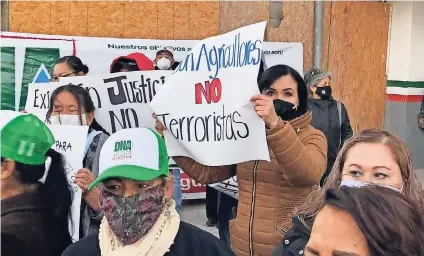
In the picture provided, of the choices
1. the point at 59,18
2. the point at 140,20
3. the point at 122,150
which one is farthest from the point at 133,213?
the point at 140,20

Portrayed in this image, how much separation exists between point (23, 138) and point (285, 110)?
143 centimetres

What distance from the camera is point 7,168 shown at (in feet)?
7.11

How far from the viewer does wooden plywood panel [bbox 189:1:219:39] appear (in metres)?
8.08

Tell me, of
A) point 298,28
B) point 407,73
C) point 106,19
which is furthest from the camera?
point 407,73

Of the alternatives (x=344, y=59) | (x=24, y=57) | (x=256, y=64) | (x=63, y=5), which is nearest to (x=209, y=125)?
(x=256, y=64)

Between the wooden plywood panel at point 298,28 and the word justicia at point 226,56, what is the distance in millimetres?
5899

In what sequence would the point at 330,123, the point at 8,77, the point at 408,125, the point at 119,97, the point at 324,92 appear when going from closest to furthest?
1. the point at 119,97
2. the point at 330,123
3. the point at 324,92
4. the point at 8,77
5. the point at 408,125

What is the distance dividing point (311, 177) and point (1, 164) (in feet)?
4.71

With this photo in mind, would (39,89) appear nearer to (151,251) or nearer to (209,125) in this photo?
(209,125)

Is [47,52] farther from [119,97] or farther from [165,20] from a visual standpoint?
[119,97]

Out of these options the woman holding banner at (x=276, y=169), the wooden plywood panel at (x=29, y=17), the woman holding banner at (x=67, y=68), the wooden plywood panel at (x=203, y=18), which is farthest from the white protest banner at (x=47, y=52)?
the woman holding banner at (x=276, y=169)

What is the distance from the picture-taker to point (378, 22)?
1012 centimetres

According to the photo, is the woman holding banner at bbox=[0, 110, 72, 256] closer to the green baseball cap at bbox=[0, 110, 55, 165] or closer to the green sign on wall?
the green baseball cap at bbox=[0, 110, 55, 165]

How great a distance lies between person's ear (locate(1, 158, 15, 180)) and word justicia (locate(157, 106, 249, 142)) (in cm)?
117
